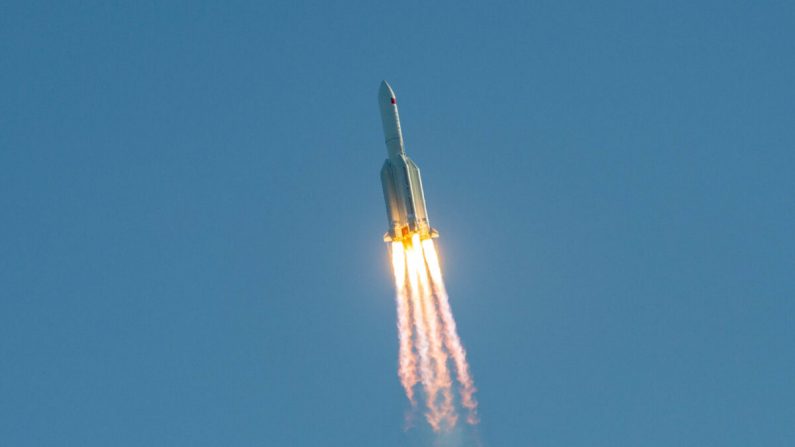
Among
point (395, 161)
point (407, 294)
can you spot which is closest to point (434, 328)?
point (407, 294)

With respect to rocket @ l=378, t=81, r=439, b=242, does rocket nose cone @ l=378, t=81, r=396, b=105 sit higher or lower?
higher

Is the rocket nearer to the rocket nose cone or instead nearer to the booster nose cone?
the booster nose cone

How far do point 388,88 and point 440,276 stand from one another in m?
13.3

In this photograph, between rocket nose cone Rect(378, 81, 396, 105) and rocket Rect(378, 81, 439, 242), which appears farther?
rocket nose cone Rect(378, 81, 396, 105)

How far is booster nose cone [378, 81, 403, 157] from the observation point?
12825 centimetres

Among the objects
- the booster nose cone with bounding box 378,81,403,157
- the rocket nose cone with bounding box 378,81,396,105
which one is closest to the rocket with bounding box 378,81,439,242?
the booster nose cone with bounding box 378,81,403,157

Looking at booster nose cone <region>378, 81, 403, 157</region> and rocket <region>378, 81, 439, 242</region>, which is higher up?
booster nose cone <region>378, 81, 403, 157</region>

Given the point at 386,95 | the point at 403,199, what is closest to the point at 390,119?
the point at 386,95

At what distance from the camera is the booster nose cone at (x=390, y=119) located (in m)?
128

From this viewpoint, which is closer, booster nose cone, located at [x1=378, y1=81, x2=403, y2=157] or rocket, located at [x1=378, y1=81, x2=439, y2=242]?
rocket, located at [x1=378, y1=81, x2=439, y2=242]

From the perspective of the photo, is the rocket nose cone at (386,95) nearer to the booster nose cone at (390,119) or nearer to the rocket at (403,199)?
the booster nose cone at (390,119)

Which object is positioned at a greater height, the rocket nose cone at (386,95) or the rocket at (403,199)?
the rocket nose cone at (386,95)

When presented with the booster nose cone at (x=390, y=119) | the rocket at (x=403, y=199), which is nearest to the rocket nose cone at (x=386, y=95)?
the booster nose cone at (x=390, y=119)

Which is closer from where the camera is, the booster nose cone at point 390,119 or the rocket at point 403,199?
the rocket at point 403,199
